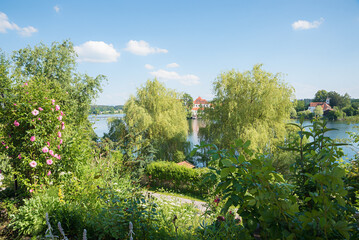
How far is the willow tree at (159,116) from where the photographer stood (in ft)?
56.3

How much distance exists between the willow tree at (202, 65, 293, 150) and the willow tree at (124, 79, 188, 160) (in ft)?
13.7

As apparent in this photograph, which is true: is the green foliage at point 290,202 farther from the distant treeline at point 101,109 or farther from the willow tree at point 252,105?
the willow tree at point 252,105

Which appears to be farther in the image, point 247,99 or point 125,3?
point 247,99

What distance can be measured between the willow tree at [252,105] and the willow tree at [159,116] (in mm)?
4190

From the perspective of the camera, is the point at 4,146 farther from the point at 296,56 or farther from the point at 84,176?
the point at 296,56

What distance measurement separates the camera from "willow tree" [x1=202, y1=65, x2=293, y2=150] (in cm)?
1391

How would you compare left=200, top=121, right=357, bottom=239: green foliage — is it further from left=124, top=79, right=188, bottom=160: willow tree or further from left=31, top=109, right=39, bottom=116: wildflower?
left=124, top=79, right=188, bottom=160: willow tree

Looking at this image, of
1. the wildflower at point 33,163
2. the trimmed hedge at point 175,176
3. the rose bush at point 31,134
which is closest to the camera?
the wildflower at point 33,163

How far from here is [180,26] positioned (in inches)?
522

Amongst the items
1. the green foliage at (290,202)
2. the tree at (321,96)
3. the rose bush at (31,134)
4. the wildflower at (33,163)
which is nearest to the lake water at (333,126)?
the green foliage at (290,202)

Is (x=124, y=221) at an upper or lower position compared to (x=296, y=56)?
lower

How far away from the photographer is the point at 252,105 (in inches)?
558

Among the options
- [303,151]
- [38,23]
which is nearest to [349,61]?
[303,151]

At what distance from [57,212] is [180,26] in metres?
13.0
